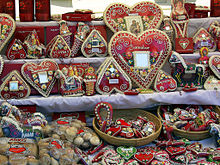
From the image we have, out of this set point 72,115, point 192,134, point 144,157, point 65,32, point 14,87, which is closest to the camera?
point 144,157

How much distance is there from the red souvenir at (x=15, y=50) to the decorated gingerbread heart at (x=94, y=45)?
55 cm

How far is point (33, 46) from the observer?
2625mm

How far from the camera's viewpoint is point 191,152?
85.2 inches

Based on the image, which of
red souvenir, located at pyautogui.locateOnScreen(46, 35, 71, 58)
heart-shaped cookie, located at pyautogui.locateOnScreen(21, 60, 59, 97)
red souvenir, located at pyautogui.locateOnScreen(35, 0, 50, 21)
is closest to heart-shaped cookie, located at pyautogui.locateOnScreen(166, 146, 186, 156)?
heart-shaped cookie, located at pyautogui.locateOnScreen(21, 60, 59, 97)

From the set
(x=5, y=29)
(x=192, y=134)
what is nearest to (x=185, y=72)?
(x=192, y=134)

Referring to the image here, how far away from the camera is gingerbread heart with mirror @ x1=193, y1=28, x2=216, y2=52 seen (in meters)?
2.86

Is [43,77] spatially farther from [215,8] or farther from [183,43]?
[215,8]


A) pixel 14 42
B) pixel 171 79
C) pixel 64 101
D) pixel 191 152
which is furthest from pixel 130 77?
pixel 14 42

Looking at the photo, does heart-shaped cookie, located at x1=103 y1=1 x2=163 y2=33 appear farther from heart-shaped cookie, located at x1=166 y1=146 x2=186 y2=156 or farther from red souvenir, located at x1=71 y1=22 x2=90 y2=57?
heart-shaped cookie, located at x1=166 y1=146 x2=186 y2=156

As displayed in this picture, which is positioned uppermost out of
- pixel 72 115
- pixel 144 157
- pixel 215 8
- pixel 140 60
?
pixel 215 8

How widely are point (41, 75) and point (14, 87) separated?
0.25 metres

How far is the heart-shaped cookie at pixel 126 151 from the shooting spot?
6.95 feet

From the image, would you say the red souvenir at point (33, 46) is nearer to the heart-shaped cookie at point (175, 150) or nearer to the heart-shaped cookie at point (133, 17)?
the heart-shaped cookie at point (133, 17)

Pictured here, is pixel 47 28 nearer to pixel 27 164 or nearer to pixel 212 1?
pixel 27 164
